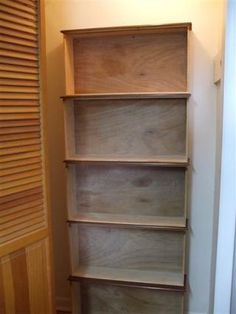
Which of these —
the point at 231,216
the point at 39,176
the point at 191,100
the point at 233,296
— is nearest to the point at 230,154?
the point at 231,216

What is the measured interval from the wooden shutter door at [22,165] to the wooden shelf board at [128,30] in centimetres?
36

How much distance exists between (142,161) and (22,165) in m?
0.66

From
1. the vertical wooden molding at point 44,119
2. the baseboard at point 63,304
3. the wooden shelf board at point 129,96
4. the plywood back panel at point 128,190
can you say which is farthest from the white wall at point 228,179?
the baseboard at point 63,304

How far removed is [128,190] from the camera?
2.02 metres

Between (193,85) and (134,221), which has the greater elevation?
(193,85)

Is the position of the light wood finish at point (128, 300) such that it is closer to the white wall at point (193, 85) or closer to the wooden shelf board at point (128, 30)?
the white wall at point (193, 85)

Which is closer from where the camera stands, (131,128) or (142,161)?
(142,161)

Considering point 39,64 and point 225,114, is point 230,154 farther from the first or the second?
point 39,64

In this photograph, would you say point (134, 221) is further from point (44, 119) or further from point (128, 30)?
point (128, 30)

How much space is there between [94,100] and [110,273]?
1085 mm

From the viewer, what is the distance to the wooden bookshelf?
1.89m

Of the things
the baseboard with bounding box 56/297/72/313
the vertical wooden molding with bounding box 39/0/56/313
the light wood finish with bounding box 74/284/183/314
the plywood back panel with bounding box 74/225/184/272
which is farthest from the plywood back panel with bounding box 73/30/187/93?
the baseboard with bounding box 56/297/72/313

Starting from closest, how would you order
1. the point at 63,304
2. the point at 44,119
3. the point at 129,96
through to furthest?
1. the point at 44,119
2. the point at 129,96
3. the point at 63,304

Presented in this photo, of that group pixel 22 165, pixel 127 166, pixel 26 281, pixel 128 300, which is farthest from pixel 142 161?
pixel 128 300
